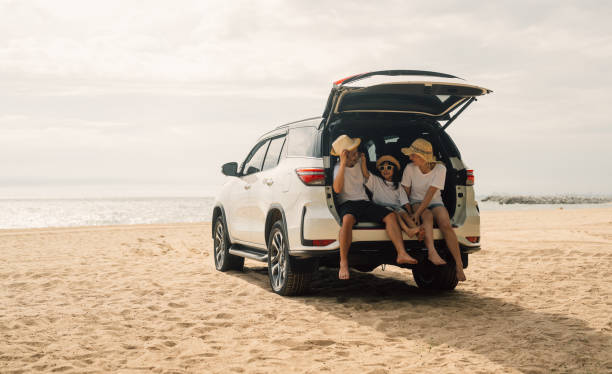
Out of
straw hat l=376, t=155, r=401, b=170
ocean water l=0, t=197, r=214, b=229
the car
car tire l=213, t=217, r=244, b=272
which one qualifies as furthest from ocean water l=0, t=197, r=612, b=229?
straw hat l=376, t=155, r=401, b=170

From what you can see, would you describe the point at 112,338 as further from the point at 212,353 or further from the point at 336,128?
the point at 336,128

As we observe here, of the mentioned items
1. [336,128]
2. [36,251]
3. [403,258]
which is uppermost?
[336,128]

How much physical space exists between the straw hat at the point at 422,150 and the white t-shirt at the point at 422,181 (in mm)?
130

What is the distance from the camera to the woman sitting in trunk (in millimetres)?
6395

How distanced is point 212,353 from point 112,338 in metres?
1.04

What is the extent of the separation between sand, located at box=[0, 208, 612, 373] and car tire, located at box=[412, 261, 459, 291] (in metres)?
0.17

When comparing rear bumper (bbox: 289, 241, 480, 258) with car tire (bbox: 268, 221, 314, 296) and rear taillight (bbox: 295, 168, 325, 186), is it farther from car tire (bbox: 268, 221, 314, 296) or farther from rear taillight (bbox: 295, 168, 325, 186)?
rear taillight (bbox: 295, 168, 325, 186)

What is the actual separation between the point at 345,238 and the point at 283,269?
1.15 metres

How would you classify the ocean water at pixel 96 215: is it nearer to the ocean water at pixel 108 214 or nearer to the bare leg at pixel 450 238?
the ocean water at pixel 108 214

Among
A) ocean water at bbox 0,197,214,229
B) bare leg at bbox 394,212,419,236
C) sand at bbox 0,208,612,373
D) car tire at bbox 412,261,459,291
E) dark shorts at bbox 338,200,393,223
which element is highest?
dark shorts at bbox 338,200,393,223

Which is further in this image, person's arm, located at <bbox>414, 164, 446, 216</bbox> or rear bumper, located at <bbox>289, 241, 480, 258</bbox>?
person's arm, located at <bbox>414, 164, 446, 216</bbox>

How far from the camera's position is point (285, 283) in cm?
684

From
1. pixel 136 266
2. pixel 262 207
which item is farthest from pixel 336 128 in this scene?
pixel 136 266

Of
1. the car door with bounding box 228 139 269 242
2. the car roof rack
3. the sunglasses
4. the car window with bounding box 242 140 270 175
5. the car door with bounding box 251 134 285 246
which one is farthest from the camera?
the car window with bounding box 242 140 270 175
